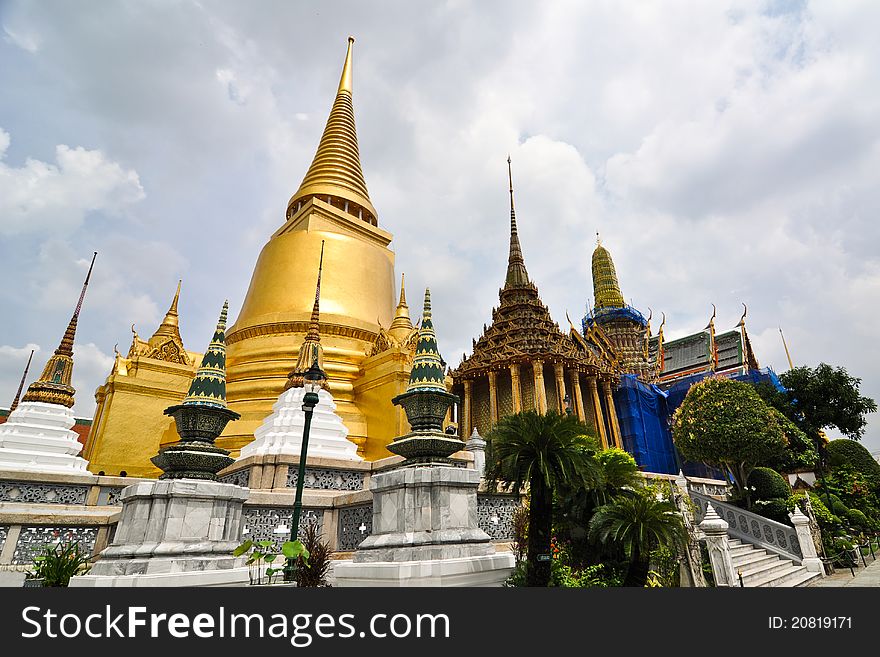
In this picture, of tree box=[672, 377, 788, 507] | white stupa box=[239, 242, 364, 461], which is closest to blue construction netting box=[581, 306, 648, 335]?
tree box=[672, 377, 788, 507]

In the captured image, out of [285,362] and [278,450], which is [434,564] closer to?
[278,450]

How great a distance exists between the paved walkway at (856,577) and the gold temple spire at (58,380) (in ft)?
63.3

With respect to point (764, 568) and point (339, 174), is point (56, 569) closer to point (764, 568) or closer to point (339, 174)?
point (764, 568)

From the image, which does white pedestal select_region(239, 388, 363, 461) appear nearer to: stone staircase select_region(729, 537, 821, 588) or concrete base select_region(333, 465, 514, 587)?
concrete base select_region(333, 465, 514, 587)

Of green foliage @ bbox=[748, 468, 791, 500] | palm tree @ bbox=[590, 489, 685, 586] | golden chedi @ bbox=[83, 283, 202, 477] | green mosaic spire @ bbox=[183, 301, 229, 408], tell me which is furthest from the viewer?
green foliage @ bbox=[748, 468, 791, 500]

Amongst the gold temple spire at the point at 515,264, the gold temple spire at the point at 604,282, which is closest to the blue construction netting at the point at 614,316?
the gold temple spire at the point at 604,282

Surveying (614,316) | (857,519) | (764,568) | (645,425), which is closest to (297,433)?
(764,568)

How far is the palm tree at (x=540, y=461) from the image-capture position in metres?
6.62

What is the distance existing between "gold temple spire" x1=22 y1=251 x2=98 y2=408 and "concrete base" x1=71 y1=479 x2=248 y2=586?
26.6 ft

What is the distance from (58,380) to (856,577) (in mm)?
21406

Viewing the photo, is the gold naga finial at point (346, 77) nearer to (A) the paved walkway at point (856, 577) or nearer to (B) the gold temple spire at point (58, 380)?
(B) the gold temple spire at point (58, 380)

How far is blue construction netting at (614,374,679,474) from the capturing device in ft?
98.5

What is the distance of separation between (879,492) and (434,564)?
92.2 feet
